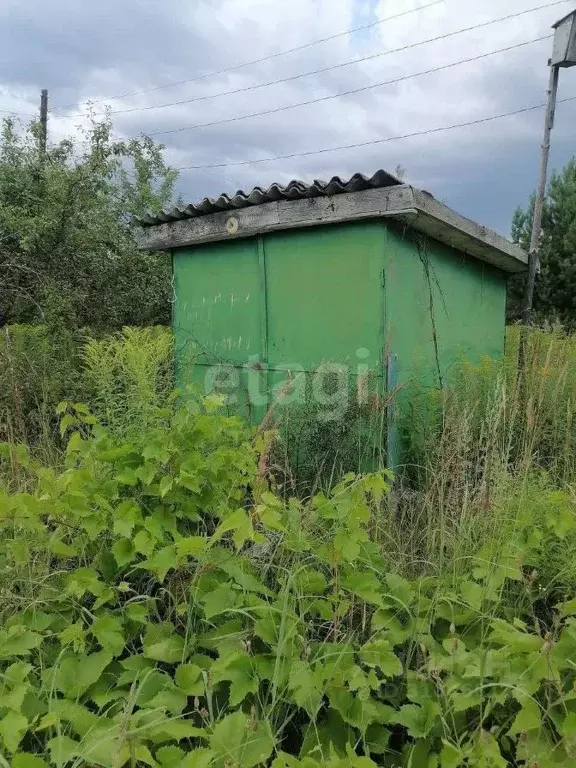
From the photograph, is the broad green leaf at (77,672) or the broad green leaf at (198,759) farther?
the broad green leaf at (77,672)

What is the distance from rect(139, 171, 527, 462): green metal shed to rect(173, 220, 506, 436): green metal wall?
0.01 m

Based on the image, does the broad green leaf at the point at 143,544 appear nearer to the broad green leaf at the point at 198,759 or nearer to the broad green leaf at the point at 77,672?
the broad green leaf at the point at 77,672

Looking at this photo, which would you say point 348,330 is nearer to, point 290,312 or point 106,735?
point 290,312

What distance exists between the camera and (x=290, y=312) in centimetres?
521

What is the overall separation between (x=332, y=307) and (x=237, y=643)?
3.46 meters

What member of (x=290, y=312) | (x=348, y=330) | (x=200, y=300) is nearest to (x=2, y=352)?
(x=200, y=300)

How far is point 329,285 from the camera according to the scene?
4.93 metres

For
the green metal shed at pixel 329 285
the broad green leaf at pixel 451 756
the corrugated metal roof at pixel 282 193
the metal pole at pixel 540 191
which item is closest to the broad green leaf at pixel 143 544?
the broad green leaf at pixel 451 756

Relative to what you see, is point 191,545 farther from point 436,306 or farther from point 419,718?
point 436,306

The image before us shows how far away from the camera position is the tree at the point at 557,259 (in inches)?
750

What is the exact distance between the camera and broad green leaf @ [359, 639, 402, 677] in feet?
6.00

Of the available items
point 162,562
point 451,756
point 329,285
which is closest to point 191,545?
point 162,562

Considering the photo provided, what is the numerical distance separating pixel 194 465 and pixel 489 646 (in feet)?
4.56

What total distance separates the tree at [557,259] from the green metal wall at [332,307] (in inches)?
561
